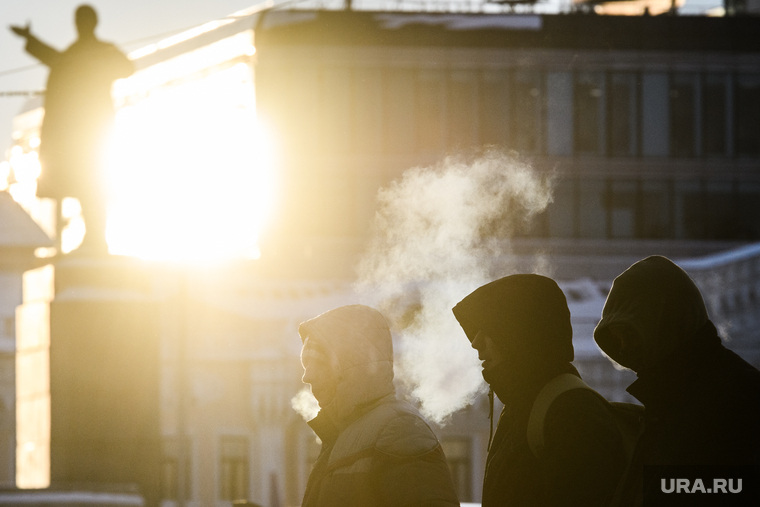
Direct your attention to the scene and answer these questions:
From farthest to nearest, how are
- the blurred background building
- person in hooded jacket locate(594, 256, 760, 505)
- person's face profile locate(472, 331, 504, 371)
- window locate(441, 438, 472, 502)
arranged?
the blurred background building < window locate(441, 438, 472, 502) < person's face profile locate(472, 331, 504, 371) < person in hooded jacket locate(594, 256, 760, 505)

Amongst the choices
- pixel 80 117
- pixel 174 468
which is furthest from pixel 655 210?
pixel 80 117

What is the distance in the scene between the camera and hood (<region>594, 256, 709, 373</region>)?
151 inches

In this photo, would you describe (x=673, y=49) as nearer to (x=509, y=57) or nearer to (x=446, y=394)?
(x=509, y=57)

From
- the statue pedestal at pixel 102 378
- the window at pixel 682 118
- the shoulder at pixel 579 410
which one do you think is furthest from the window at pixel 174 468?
the shoulder at pixel 579 410

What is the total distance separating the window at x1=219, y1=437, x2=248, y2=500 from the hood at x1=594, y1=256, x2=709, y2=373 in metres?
23.1

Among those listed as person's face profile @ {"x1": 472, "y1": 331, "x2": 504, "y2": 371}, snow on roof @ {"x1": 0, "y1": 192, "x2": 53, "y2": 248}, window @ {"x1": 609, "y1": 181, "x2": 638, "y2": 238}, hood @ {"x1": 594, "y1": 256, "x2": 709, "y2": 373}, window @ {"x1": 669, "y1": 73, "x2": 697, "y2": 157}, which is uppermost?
window @ {"x1": 669, "y1": 73, "x2": 697, "y2": 157}

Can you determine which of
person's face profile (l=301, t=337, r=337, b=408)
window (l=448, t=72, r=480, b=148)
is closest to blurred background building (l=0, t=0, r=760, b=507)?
window (l=448, t=72, r=480, b=148)

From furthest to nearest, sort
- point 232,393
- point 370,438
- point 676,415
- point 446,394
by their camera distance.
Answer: point 232,393 → point 446,394 → point 370,438 → point 676,415

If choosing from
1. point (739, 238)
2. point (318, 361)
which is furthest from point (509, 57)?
point (318, 361)

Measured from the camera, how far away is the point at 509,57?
36.7 meters

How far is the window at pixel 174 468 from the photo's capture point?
26895 mm

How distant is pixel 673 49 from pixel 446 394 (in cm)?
1875

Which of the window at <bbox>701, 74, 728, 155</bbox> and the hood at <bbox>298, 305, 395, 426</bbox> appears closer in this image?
the hood at <bbox>298, 305, 395, 426</bbox>

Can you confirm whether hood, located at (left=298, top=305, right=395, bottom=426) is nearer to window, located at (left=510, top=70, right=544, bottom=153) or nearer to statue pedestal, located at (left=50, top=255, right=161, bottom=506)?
statue pedestal, located at (left=50, top=255, right=161, bottom=506)
